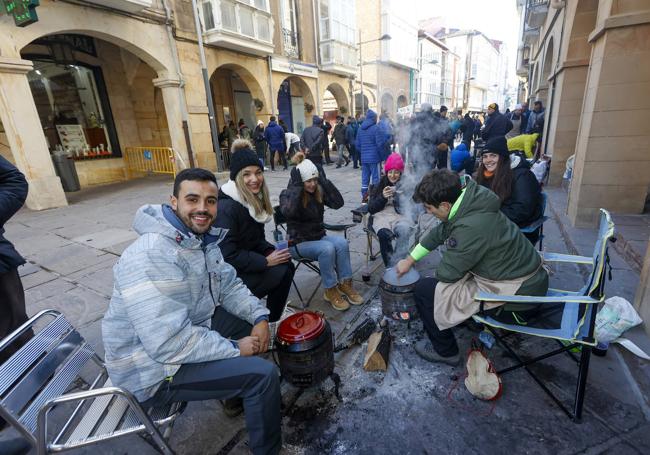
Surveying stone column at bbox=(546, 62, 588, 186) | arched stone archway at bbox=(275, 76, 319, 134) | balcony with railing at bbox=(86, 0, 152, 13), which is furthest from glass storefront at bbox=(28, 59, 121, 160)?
stone column at bbox=(546, 62, 588, 186)

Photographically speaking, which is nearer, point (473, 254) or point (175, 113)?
point (473, 254)

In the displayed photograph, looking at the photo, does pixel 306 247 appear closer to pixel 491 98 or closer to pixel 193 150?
pixel 193 150

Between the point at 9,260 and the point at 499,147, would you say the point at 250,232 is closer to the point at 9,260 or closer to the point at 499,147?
Answer: the point at 9,260

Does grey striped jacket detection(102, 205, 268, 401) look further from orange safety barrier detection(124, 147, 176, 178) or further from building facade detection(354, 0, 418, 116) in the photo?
building facade detection(354, 0, 418, 116)

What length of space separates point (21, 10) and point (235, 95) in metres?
9.16

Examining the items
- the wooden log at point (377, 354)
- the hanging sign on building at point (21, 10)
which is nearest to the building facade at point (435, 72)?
the hanging sign on building at point (21, 10)

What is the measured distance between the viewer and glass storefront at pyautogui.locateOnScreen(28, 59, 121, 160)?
936cm

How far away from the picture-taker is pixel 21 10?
6082 millimetres

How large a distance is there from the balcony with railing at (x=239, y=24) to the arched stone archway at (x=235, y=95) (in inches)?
45.2

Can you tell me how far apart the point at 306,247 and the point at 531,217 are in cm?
224

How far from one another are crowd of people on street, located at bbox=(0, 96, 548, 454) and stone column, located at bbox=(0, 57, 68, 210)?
21.8 feet

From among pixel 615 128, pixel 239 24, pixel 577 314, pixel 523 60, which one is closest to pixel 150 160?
pixel 239 24

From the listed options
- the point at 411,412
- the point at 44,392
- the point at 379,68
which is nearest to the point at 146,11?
the point at 44,392

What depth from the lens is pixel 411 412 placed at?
2023 millimetres
